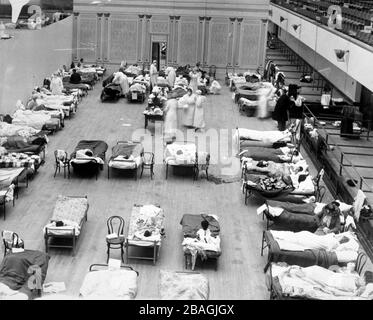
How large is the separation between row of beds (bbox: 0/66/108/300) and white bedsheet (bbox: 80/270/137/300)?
1.67 feet

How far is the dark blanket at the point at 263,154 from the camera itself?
40.8ft

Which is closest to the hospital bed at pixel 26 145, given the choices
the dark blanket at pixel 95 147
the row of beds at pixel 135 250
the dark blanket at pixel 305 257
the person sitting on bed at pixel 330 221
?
the dark blanket at pixel 95 147

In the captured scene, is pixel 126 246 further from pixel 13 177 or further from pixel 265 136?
pixel 265 136

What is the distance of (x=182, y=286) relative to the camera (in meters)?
7.06

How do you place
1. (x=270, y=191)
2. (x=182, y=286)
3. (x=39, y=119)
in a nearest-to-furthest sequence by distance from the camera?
1. (x=182, y=286)
2. (x=270, y=191)
3. (x=39, y=119)

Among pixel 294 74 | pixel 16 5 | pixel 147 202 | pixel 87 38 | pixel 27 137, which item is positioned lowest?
pixel 294 74

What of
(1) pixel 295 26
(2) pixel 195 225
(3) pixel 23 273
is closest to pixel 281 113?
(2) pixel 195 225

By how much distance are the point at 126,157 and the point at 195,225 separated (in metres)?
3.24

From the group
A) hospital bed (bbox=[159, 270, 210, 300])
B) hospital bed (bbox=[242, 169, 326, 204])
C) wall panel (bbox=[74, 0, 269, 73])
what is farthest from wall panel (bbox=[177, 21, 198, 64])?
hospital bed (bbox=[159, 270, 210, 300])

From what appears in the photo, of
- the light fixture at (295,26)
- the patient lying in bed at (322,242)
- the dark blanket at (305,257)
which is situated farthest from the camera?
the light fixture at (295,26)

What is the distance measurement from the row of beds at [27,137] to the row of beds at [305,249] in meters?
3.69

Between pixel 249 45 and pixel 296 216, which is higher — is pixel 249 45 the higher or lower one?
the higher one

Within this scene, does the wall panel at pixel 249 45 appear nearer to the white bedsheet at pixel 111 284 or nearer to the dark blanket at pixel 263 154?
the dark blanket at pixel 263 154
